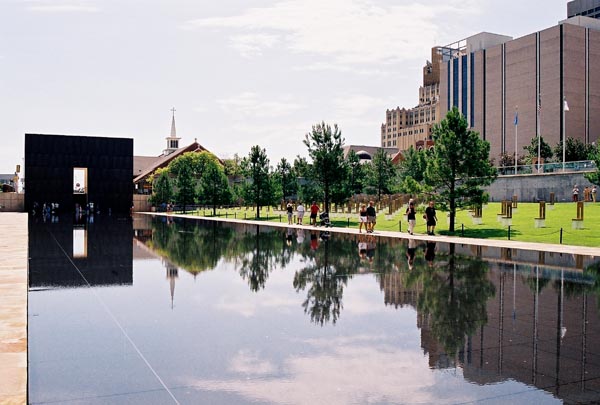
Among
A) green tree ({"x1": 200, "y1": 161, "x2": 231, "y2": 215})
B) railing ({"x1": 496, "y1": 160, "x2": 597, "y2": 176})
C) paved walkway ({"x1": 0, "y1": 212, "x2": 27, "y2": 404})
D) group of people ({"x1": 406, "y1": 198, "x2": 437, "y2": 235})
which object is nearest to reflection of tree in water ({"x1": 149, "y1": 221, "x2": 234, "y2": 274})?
paved walkway ({"x1": 0, "y1": 212, "x2": 27, "y2": 404})

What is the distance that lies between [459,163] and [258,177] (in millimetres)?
26338

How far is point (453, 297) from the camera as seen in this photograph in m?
11.3

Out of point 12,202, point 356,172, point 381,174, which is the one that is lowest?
point 12,202

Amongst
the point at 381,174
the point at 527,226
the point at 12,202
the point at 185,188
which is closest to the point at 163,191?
the point at 185,188

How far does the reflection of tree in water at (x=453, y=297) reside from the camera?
8.54 meters

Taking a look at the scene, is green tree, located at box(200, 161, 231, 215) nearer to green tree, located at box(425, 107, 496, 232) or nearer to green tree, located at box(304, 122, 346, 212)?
green tree, located at box(304, 122, 346, 212)

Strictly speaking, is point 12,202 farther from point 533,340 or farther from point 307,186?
point 533,340

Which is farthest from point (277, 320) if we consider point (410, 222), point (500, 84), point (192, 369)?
point (500, 84)

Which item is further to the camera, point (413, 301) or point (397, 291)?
point (397, 291)

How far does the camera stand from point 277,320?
932 cm

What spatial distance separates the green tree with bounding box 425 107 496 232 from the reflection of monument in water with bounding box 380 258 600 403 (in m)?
18.1

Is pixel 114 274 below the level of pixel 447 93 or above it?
below

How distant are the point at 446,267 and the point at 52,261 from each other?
12.0 metres

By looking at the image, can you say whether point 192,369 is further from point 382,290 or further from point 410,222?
point 410,222
